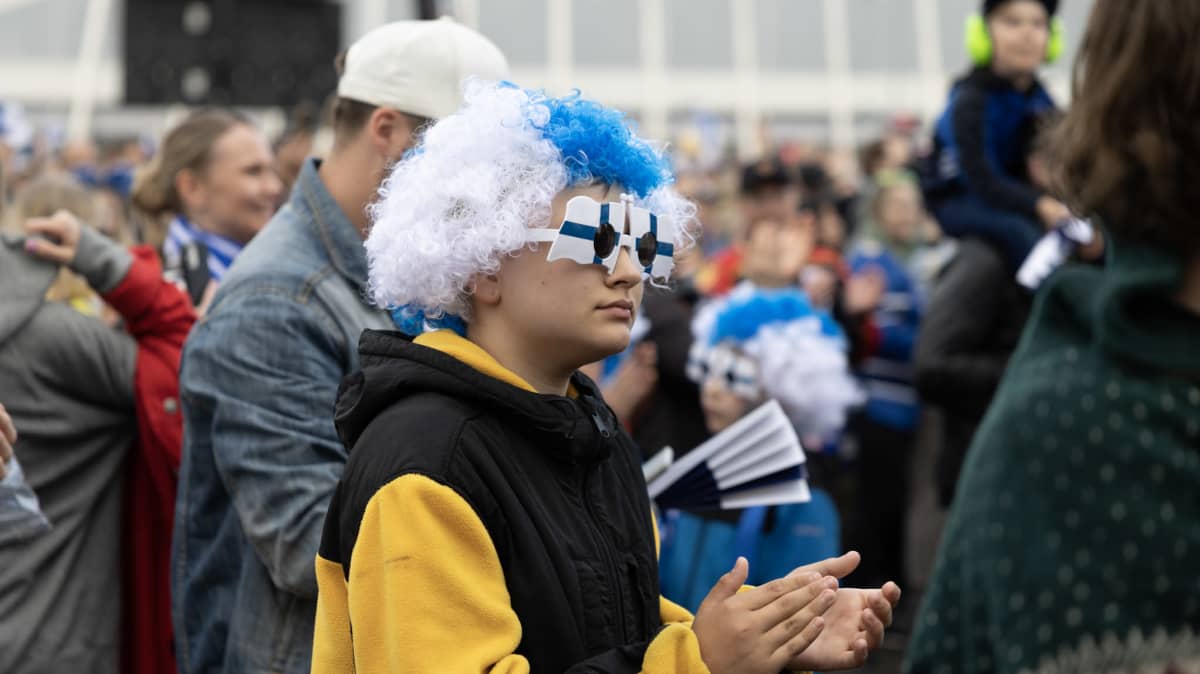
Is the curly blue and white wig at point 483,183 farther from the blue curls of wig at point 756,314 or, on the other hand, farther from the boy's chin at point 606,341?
the blue curls of wig at point 756,314

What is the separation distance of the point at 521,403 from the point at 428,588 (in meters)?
0.34

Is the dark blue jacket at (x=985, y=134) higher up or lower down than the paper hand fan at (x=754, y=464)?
higher up

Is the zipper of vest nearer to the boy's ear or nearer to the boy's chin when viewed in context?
the boy's chin

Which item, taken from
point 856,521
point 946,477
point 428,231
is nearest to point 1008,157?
point 946,477

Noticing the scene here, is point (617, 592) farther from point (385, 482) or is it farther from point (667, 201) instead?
point (667, 201)

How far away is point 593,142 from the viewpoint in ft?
8.52

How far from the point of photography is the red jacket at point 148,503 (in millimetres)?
4039

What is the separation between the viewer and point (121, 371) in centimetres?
399

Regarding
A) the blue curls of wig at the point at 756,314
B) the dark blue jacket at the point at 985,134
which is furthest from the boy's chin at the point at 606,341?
the dark blue jacket at the point at 985,134

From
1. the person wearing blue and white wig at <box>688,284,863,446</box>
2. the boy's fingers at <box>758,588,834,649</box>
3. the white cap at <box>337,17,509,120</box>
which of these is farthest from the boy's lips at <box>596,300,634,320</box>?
the person wearing blue and white wig at <box>688,284,863,446</box>

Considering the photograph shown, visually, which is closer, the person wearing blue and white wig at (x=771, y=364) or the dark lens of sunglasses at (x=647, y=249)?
the dark lens of sunglasses at (x=647, y=249)

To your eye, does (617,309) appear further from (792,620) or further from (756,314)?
(756,314)

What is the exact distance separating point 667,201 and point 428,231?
18.0 inches

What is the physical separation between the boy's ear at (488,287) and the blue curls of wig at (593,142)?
0.21 m
